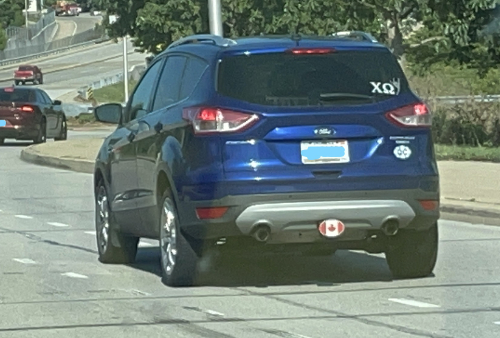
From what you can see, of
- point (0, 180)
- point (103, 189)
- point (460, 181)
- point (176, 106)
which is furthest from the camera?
point (0, 180)

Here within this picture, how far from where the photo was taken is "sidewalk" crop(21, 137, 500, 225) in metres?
16.1

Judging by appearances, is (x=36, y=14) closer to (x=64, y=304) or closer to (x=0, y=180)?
(x=0, y=180)

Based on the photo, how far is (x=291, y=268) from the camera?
12.0 m

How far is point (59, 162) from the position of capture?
27266 mm

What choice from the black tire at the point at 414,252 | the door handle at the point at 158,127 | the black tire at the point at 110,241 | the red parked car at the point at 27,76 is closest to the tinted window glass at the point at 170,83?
the door handle at the point at 158,127

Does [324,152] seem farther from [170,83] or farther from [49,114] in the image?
[49,114]

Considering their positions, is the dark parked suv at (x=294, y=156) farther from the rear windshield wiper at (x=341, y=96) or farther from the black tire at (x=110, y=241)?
the black tire at (x=110, y=241)

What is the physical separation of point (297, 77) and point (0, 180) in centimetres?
1451

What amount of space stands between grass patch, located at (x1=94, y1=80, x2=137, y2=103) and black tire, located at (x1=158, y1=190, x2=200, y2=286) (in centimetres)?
6693

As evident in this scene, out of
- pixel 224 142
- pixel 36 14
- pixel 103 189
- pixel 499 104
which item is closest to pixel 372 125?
pixel 224 142

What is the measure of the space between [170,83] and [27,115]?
24514 millimetres

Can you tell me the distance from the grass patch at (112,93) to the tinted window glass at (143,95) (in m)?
65.2

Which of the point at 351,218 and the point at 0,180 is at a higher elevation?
the point at 351,218

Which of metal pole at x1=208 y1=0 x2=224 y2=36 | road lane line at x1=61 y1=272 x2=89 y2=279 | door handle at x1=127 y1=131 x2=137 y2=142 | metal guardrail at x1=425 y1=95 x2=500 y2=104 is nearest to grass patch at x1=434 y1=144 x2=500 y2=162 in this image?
metal guardrail at x1=425 y1=95 x2=500 y2=104
